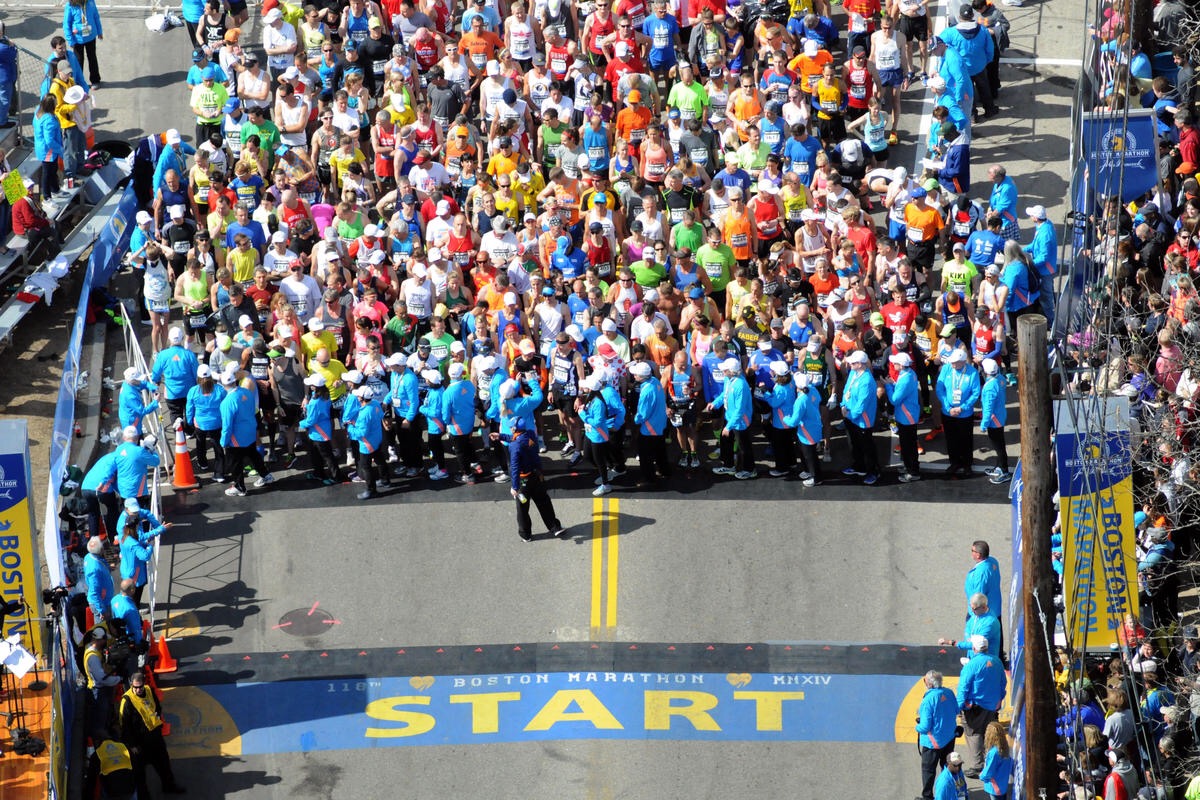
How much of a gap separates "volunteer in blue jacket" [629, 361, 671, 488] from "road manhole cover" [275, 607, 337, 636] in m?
3.81

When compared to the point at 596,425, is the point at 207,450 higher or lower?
lower

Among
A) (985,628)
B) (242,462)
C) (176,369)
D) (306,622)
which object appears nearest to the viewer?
(985,628)

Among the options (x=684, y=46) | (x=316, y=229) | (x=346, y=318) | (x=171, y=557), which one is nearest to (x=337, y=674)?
(x=171, y=557)

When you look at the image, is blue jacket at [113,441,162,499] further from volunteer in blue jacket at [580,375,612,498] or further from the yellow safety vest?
volunteer in blue jacket at [580,375,612,498]

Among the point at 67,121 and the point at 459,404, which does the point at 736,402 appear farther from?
the point at 67,121

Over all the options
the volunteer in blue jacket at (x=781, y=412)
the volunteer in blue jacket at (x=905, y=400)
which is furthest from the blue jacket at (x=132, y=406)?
the volunteer in blue jacket at (x=905, y=400)

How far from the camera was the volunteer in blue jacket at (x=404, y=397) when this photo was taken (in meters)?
24.8

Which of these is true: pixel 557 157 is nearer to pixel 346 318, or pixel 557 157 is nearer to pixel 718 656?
pixel 346 318

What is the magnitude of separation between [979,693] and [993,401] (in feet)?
13.8

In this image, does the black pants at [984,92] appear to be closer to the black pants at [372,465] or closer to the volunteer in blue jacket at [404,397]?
the volunteer in blue jacket at [404,397]

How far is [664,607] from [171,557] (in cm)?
526

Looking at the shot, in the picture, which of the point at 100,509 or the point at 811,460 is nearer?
the point at 100,509

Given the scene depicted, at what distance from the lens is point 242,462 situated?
82.9 feet

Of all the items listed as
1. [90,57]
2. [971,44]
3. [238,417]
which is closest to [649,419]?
[238,417]
